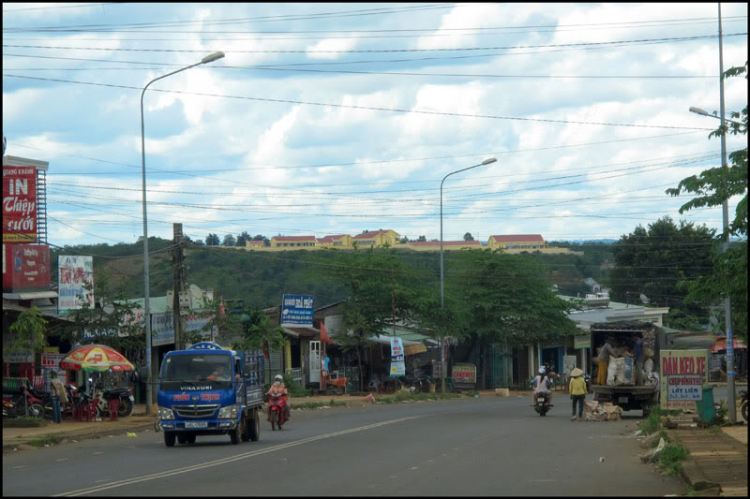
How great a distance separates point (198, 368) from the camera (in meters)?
22.5

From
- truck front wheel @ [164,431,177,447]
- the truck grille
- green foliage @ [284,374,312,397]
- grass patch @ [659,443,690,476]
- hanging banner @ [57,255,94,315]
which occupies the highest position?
hanging banner @ [57,255,94,315]

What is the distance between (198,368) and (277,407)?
5.15m

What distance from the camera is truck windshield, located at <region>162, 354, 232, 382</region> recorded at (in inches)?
882

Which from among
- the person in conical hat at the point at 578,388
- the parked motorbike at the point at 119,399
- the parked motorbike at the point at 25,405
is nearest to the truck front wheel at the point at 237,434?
the parked motorbike at the point at 25,405

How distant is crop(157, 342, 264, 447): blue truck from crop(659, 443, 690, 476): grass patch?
9.78 meters

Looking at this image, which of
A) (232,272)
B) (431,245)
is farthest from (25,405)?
(431,245)

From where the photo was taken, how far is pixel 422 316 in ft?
178

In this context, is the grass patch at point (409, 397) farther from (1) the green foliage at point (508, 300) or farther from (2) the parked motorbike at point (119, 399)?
(2) the parked motorbike at point (119, 399)

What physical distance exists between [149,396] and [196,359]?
12690 millimetres

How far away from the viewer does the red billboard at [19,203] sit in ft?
101

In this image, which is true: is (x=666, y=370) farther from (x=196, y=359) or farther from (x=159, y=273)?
(x=159, y=273)

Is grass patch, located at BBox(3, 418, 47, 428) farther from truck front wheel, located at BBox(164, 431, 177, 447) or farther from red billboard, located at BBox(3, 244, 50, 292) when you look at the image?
truck front wheel, located at BBox(164, 431, 177, 447)

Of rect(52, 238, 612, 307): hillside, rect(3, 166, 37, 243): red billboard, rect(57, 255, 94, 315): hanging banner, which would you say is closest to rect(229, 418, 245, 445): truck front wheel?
rect(3, 166, 37, 243): red billboard

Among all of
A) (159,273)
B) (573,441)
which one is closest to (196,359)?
(573,441)
